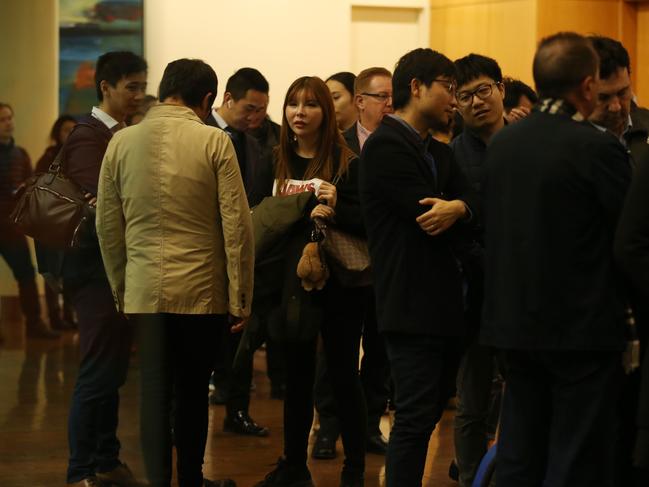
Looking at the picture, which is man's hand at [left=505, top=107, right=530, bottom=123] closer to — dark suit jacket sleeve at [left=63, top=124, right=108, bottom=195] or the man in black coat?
dark suit jacket sleeve at [left=63, top=124, right=108, bottom=195]

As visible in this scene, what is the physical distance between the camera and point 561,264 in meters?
3.01

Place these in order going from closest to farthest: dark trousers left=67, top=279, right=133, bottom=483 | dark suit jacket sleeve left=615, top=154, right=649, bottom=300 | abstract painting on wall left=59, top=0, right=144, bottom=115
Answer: dark suit jacket sleeve left=615, top=154, right=649, bottom=300
dark trousers left=67, top=279, right=133, bottom=483
abstract painting on wall left=59, top=0, right=144, bottom=115

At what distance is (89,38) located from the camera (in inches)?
324

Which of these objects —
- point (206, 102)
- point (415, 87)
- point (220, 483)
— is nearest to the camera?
point (415, 87)

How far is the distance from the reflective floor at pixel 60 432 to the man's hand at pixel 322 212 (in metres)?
0.85

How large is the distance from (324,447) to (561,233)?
2225 mm

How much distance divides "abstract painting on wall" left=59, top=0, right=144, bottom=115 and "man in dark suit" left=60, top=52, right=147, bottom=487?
2541 millimetres

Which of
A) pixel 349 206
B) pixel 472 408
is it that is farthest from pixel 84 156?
pixel 472 408

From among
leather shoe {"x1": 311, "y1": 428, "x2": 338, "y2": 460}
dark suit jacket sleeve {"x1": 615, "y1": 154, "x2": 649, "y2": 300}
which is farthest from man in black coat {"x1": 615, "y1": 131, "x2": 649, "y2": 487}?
leather shoe {"x1": 311, "y1": 428, "x2": 338, "y2": 460}

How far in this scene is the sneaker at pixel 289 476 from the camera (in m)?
4.39

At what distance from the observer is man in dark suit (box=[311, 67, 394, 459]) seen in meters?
5.02

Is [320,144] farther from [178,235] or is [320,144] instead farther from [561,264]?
[561,264]

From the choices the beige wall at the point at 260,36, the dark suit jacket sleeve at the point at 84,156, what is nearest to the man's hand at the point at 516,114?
the dark suit jacket sleeve at the point at 84,156

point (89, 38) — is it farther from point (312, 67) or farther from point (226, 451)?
point (226, 451)
